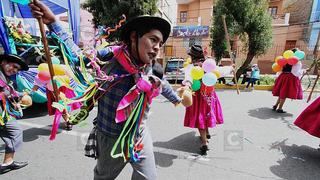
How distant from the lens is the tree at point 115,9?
10820 mm

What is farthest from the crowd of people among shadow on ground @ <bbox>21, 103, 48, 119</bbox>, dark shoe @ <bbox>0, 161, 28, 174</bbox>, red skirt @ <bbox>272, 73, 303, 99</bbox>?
red skirt @ <bbox>272, 73, 303, 99</bbox>

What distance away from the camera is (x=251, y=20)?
9.61 meters

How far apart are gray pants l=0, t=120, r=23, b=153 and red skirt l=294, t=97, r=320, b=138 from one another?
4.09 m

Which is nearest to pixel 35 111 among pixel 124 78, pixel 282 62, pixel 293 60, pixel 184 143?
pixel 184 143

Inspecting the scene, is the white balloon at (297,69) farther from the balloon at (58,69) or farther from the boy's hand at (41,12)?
the boy's hand at (41,12)

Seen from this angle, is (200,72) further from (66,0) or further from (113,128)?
(66,0)

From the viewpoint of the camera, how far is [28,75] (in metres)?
4.89

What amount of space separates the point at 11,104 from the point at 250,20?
949 centimetres

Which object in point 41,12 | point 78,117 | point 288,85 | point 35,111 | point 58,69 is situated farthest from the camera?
point 35,111

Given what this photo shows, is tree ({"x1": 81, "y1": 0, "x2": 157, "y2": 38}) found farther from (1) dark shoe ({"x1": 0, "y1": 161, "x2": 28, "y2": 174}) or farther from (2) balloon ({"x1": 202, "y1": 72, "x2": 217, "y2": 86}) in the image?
(1) dark shoe ({"x1": 0, "y1": 161, "x2": 28, "y2": 174})

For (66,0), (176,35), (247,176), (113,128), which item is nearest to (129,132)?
(113,128)

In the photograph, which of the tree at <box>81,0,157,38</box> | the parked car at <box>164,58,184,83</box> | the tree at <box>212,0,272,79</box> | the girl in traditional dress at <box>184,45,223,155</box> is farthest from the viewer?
the parked car at <box>164,58,184,83</box>

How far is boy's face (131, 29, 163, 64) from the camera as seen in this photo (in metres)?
1.58

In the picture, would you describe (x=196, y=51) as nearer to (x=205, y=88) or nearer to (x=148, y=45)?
(x=205, y=88)
